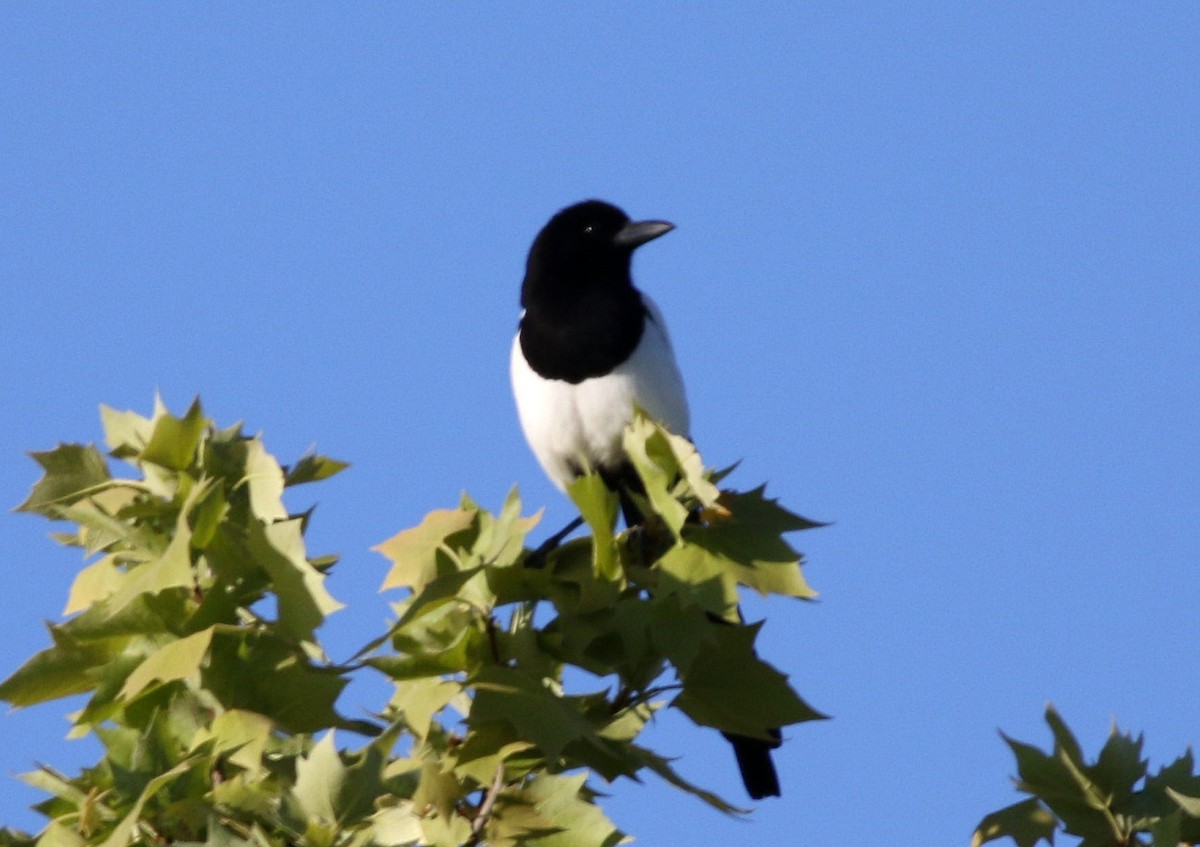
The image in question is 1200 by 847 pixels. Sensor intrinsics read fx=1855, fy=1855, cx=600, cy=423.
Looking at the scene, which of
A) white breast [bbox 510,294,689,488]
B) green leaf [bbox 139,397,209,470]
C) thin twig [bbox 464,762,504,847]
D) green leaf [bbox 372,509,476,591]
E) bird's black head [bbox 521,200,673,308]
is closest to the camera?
thin twig [bbox 464,762,504,847]

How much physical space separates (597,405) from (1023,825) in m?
2.87

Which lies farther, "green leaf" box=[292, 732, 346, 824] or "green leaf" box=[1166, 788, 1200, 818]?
"green leaf" box=[1166, 788, 1200, 818]

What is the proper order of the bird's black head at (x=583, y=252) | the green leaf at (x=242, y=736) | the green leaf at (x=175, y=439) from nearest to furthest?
the green leaf at (x=242, y=736) → the green leaf at (x=175, y=439) → the bird's black head at (x=583, y=252)

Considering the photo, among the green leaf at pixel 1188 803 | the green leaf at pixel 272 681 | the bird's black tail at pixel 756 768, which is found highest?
the bird's black tail at pixel 756 768

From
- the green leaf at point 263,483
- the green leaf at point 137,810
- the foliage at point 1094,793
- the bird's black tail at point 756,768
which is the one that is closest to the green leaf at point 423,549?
the green leaf at point 263,483

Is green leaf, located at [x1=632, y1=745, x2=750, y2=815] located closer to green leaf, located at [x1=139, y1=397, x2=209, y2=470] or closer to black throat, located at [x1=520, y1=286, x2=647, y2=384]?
green leaf, located at [x1=139, y1=397, x2=209, y2=470]

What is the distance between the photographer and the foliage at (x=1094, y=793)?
2711 millimetres

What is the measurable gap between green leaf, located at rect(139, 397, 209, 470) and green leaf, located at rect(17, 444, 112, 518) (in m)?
0.11

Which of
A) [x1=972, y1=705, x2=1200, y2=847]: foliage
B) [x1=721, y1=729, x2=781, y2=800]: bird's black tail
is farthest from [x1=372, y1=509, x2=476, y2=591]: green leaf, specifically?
[x1=721, y1=729, x2=781, y2=800]: bird's black tail

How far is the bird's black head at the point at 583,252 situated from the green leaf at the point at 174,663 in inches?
132

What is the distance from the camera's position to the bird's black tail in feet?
15.3

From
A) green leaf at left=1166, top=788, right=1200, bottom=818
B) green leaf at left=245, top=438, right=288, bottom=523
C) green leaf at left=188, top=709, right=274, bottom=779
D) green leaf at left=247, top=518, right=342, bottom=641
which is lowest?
green leaf at left=1166, top=788, right=1200, bottom=818

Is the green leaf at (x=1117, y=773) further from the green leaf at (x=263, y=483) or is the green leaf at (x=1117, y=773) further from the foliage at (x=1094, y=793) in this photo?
the green leaf at (x=263, y=483)

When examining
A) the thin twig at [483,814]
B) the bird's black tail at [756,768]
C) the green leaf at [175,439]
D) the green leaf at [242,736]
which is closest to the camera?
the green leaf at [242,736]
